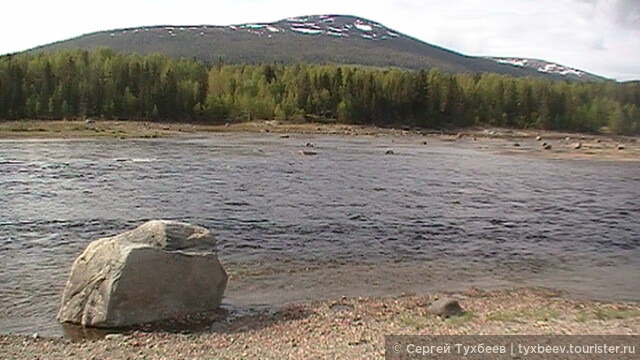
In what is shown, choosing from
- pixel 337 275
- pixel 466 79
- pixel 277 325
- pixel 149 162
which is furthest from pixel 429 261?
pixel 466 79

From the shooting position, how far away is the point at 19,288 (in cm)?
1606

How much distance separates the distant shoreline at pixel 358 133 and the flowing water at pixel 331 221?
21.6 meters

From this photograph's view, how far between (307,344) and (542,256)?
11835mm

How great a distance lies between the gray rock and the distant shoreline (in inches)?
2117

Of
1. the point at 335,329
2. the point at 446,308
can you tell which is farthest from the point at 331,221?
the point at 335,329

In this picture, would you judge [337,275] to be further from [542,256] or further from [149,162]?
[149,162]

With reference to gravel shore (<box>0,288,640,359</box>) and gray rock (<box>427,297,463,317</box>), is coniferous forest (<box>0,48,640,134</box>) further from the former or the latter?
gray rock (<box>427,297,463,317</box>)

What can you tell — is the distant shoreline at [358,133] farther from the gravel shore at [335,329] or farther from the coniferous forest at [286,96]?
the gravel shore at [335,329]

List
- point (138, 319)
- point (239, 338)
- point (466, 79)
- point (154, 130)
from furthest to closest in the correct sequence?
point (466, 79) < point (154, 130) < point (138, 319) < point (239, 338)

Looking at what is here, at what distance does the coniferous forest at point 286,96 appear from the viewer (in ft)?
309

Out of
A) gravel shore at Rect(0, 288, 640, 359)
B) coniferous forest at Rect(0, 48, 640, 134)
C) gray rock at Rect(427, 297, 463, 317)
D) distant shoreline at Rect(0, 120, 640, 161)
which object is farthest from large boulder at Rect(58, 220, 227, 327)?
coniferous forest at Rect(0, 48, 640, 134)

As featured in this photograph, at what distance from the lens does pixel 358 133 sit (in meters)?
93.2

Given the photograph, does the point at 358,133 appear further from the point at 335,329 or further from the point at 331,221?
the point at 335,329

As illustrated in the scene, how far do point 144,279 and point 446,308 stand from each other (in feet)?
18.6
